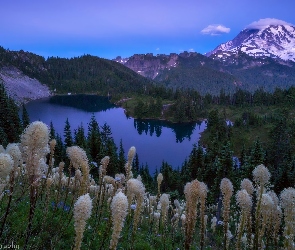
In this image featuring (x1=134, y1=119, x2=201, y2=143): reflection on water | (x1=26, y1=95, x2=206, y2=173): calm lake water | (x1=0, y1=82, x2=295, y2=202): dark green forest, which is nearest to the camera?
(x1=0, y1=82, x2=295, y2=202): dark green forest

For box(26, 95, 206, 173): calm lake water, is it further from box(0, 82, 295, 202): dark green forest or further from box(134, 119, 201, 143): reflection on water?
box(0, 82, 295, 202): dark green forest

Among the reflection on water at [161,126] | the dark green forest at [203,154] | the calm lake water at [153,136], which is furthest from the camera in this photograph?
the reflection on water at [161,126]

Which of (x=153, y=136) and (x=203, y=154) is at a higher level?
(x=203, y=154)

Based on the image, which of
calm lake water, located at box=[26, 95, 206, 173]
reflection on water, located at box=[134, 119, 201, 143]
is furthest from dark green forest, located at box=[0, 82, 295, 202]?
reflection on water, located at box=[134, 119, 201, 143]

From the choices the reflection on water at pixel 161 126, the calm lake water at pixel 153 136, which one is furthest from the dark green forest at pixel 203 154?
the reflection on water at pixel 161 126

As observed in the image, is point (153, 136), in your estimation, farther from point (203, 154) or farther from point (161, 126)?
point (203, 154)

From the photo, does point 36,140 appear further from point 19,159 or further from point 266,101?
point 266,101

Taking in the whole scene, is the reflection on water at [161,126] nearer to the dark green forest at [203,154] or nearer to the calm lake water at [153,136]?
the calm lake water at [153,136]

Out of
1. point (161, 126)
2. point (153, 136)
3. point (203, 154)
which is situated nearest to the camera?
point (203, 154)

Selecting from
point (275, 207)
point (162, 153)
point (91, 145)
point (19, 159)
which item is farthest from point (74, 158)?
point (162, 153)

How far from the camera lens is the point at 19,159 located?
145 inches

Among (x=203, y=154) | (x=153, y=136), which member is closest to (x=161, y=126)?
(x=153, y=136)

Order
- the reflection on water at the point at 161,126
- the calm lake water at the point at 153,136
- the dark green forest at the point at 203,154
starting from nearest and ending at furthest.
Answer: the dark green forest at the point at 203,154
the calm lake water at the point at 153,136
the reflection on water at the point at 161,126

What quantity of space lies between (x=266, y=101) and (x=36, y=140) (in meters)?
165
